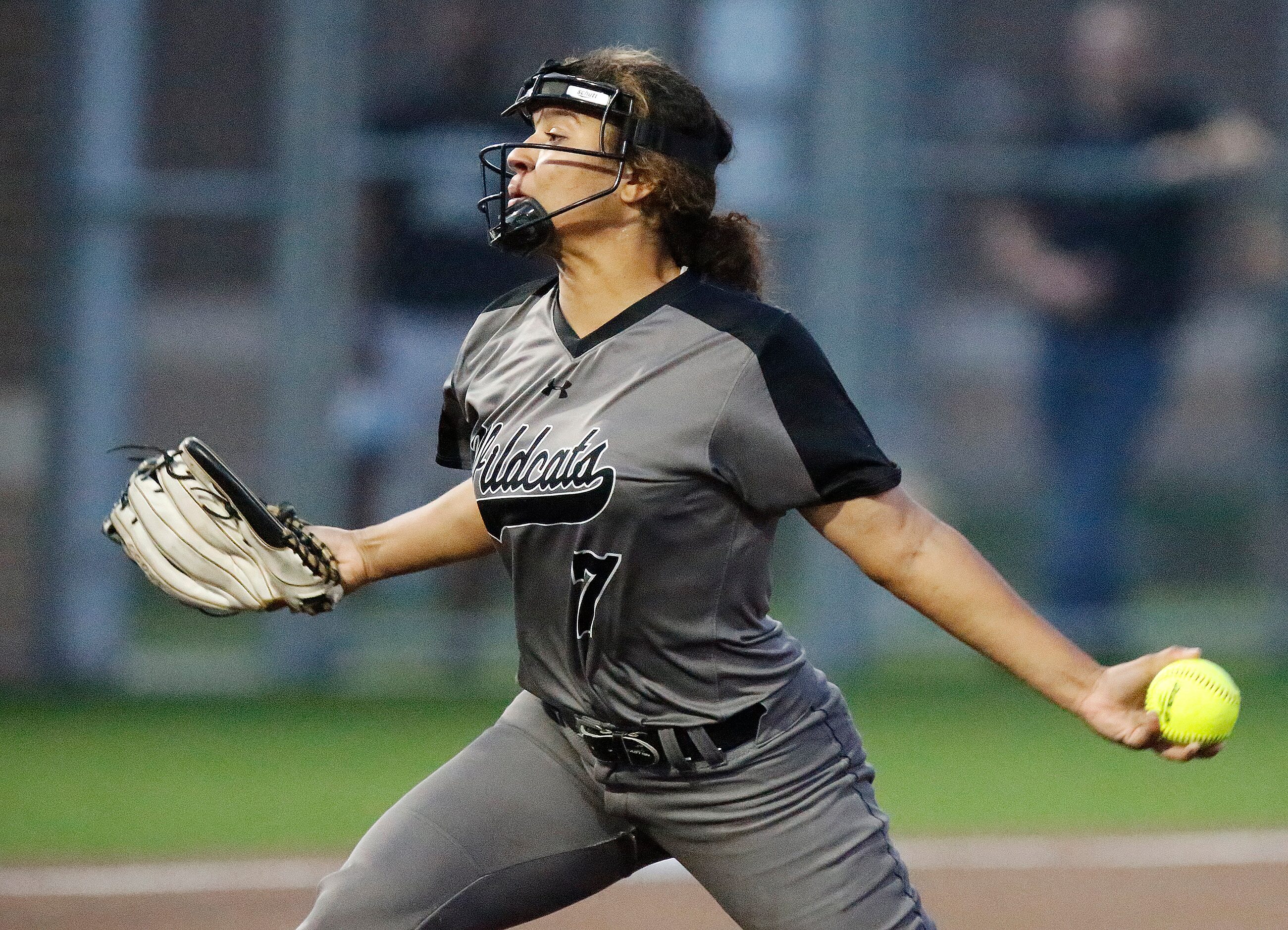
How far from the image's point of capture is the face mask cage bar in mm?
3168

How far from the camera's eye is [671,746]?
119 inches

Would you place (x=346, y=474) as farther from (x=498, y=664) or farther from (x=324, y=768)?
(x=324, y=768)

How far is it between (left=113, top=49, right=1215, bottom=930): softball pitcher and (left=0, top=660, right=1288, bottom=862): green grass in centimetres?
268

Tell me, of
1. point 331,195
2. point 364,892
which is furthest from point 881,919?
point 331,195

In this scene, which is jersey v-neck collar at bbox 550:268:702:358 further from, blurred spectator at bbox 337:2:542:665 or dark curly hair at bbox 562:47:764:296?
blurred spectator at bbox 337:2:542:665

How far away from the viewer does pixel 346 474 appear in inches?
324

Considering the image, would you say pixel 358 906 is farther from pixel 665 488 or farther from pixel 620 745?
pixel 665 488

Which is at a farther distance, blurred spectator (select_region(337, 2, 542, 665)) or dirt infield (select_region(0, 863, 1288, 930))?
blurred spectator (select_region(337, 2, 542, 665))

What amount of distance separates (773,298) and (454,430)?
443 cm

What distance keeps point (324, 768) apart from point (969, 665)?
129 inches

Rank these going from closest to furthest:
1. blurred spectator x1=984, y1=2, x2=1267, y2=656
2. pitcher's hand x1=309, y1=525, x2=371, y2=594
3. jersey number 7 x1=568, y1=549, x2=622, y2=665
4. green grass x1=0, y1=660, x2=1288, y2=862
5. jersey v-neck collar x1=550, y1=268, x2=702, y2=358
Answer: jersey number 7 x1=568, y1=549, x2=622, y2=665
jersey v-neck collar x1=550, y1=268, x2=702, y2=358
pitcher's hand x1=309, y1=525, x2=371, y2=594
green grass x1=0, y1=660, x2=1288, y2=862
blurred spectator x1=984, y1=2, x2=1267, y2=656

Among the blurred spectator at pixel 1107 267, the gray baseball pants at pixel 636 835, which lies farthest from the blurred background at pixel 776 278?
the gray baseball pants at pixel 636 835

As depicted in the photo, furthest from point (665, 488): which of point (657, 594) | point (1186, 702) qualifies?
point (1186, 702)

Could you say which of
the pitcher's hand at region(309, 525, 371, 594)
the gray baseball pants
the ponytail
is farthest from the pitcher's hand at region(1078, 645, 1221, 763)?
the pitcher's hand at region(309, 525, 371, 594)
